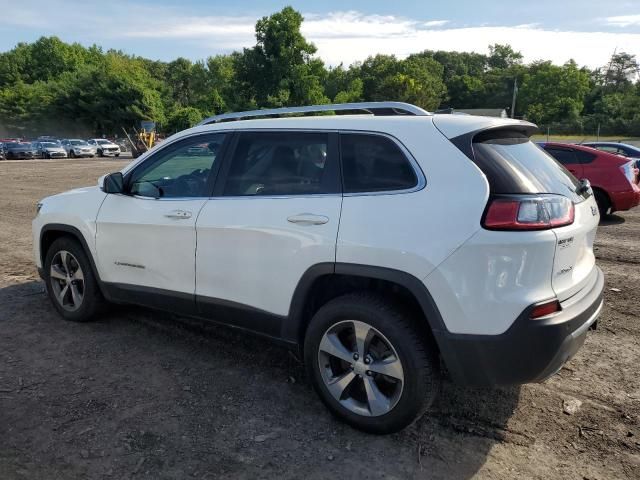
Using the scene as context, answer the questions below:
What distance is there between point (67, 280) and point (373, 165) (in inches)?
122

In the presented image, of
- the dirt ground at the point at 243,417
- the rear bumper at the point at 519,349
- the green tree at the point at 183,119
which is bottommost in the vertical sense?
the dirt ground at the point at 243,417

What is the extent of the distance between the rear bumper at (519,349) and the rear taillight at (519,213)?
410 mm

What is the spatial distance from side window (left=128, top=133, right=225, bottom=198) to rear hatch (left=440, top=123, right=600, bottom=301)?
1.80 meters

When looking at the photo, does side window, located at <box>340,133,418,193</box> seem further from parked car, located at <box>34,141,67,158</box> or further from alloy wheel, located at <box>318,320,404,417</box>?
parked car, located at <box>34,141,67,158</box>

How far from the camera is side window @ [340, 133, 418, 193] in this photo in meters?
2.78

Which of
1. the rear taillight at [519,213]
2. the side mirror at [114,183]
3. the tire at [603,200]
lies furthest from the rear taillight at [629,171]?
the side mirror at [114,183]

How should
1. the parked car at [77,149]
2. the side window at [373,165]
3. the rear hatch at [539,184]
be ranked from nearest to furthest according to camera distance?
1. the rear hatch at [539,184]
2. the side window at [373,165]
3. the parked car at [77,149]

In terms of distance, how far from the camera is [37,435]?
114 inches

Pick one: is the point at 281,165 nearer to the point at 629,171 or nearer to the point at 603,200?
the point at 603,200

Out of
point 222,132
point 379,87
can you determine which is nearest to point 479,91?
point 379,87

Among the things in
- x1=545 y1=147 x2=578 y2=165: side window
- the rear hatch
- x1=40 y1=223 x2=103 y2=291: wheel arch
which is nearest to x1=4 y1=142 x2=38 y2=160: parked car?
x1=545 y1=147 x2=578 y2=165: side window

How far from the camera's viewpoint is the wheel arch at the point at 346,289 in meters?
2.60

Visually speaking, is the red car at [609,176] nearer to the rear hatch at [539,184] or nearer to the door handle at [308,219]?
the rear hatch at [539,184]

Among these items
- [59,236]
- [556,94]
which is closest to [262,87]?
[556,94]
